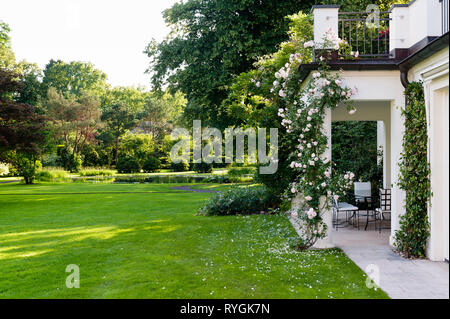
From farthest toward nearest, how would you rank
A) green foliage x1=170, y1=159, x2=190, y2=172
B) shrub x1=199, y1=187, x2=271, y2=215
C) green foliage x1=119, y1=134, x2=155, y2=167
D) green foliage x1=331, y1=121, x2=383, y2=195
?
1. green foliage x1=119, y1=134, x2=155, y2=167
2. green foliage x1=170, y1=159, x2=190, y2=172
3. green foliage x1=331, y1=121, x2=383, y2=195
4. shrub x1=199, y1=187, x2=271, y2=215

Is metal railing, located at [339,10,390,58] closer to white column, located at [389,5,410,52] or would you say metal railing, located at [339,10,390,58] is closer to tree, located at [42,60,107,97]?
white column, located at [389,5,410,52]

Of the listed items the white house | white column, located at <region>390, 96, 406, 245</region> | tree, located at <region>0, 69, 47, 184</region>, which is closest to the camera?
the white house

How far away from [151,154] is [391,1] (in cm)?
2677

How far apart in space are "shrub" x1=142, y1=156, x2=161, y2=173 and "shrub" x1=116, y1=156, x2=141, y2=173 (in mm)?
880

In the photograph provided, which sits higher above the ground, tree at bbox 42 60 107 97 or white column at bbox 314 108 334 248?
tree at bbox 42 60 107 97

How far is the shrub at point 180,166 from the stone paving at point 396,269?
91.4ft

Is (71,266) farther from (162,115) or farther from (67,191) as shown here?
(162,115)

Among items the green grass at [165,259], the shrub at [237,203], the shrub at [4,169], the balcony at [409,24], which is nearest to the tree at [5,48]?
the shrub at [4,169]

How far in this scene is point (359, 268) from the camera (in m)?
5.54

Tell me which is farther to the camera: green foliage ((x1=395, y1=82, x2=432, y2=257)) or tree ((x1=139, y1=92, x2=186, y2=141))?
tree ((x1=139, y1=92, x2=186, y2=141))

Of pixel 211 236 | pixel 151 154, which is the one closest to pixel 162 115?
pixel 151 154

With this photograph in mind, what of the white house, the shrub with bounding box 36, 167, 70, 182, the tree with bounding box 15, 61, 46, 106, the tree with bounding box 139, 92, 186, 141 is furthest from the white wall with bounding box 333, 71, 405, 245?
the tree with bounding box 139, 92, 186, 141

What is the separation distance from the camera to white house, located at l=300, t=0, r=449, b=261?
5531mm

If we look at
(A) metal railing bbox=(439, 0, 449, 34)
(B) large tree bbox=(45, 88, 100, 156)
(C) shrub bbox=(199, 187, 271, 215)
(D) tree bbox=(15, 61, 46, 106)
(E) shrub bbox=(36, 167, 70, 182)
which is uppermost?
(D) tree bbox=(15, 61, 46, 106)
